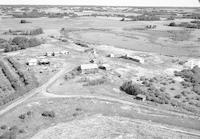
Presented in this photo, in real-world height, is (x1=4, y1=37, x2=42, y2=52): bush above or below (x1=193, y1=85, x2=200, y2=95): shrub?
above

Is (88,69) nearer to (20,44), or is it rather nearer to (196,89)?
(196,89)

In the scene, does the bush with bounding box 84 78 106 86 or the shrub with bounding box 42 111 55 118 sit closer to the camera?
the shrub with bounding box 42 111 55 118

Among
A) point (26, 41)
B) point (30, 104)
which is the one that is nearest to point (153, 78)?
point (30, 104)

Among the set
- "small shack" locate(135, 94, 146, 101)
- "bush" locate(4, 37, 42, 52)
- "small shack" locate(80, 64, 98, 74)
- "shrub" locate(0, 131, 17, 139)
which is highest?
"bush" locate(4, 37, 42, 52)

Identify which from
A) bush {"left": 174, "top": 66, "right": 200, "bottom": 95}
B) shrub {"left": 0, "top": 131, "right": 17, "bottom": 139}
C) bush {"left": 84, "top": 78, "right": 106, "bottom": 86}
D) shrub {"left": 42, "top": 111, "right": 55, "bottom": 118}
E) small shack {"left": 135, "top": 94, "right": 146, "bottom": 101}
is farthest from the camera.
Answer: bush {"left": 174, "top": 66, "right": 200, "bottom": 95}

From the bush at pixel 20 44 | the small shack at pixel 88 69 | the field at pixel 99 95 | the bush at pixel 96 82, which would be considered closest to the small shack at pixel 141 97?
the field at pixel 99 95

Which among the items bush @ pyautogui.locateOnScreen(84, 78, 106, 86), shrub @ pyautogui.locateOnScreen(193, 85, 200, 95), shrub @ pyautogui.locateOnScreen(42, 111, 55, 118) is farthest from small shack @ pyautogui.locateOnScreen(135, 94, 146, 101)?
shrub @ pyautogui.locateOnScreen(42, 111, 55, 118)

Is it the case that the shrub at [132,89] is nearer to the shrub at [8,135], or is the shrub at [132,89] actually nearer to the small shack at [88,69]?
the small shack at [88,69]

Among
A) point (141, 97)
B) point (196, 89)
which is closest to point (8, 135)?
point (141, 97)

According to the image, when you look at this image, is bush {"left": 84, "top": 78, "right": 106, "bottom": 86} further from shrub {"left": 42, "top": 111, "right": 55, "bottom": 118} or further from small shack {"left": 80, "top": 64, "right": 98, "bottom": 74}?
shrub {"left": 42, "top": 111, "right": 55, "bottom": 118}

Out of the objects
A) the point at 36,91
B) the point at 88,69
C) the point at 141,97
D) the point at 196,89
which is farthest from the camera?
the point at 88,69

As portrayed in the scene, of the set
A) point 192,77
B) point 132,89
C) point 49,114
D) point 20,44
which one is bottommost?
point 49,114
